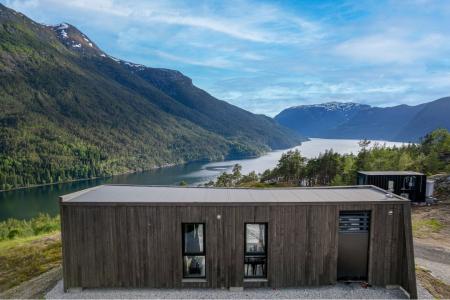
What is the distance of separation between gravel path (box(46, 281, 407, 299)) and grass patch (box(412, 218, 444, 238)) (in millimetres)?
10669

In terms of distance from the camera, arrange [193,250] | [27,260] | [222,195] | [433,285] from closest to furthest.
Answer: [193,250] → [433,285] → [222,195] → [27,260]

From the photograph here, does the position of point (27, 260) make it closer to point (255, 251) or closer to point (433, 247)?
point (255, 251)

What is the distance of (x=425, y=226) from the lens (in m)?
19.5

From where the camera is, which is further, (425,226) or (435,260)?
(425,226)

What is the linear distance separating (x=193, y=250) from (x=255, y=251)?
2.10 meters

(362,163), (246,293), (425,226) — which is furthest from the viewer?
(362,163)

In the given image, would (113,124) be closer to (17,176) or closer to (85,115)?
→ (85,115)

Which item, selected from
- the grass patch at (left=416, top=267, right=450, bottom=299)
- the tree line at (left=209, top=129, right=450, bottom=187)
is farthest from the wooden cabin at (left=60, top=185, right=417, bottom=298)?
the tree line at (left=209, top=129, right=450, bottom=187)

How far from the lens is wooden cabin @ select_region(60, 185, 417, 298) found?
9.31 metres

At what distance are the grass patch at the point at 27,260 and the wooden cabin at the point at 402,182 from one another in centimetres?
2314

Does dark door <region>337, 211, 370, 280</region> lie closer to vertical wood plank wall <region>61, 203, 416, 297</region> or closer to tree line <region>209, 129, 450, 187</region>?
vertical wood plank wall <region>61, 203, 416, 297</region>

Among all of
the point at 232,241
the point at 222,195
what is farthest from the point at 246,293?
the point at 222,195

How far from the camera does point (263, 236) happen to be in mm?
9680

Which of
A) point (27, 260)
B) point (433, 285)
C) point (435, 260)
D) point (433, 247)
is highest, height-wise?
point (433, 285)
